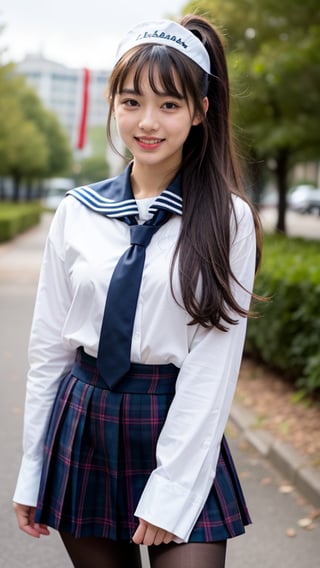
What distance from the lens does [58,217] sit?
2055mm

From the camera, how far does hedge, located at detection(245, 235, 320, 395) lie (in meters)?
5.68

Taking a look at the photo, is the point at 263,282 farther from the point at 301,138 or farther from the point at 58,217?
the point at 301,138

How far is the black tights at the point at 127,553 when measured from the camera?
1810 millimetres

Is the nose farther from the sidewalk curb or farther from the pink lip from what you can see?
the sidewalk curb

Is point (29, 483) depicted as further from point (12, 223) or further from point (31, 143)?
point (31, 143)

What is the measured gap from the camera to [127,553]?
204 cm

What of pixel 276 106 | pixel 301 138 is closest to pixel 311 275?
pixel 301 138

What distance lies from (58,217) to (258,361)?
5.63 metres

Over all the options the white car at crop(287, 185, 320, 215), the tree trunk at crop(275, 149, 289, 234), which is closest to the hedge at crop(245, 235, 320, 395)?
the tree trunk at crop(275, 149, 289, 234)

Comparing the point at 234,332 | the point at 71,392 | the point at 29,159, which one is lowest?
the point at 29,159

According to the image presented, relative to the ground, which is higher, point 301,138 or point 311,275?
point 301,138

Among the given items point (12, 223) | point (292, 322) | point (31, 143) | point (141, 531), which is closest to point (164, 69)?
point (141, 531)

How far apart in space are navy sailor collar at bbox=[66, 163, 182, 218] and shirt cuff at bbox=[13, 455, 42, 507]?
2.30 feet

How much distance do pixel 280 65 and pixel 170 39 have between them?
956 cm
